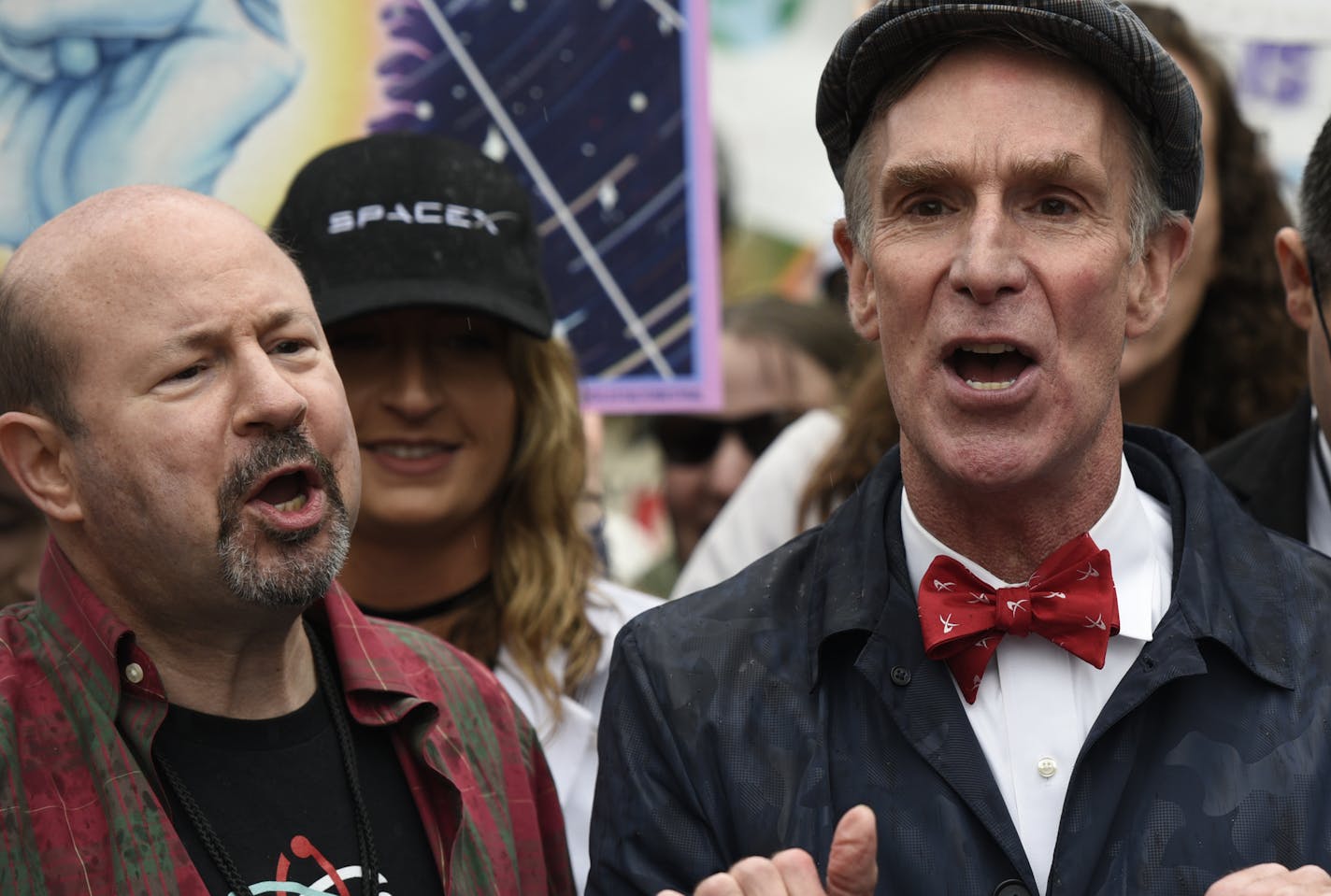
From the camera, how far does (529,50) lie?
4.71 metres

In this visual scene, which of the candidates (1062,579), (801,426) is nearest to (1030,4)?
(1062,579)

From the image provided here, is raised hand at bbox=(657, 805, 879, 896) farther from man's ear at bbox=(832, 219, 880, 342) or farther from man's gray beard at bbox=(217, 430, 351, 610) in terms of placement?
man's ear at bbox=(832, 219, 880, 342)

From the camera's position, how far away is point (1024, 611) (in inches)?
112

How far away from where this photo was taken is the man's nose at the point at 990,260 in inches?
111

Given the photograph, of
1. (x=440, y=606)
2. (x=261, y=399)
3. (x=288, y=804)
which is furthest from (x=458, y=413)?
(x=288, y=804)

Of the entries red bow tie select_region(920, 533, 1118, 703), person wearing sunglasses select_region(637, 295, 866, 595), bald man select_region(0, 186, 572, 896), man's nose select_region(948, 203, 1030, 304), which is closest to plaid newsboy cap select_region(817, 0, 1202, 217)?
man's nose select_region(948, 203, 1030, 304)

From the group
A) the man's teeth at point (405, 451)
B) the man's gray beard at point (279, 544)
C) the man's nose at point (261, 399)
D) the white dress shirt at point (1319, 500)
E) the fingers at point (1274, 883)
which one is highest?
the man's nose at point (261, 399)

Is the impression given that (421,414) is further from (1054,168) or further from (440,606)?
(1054,168)

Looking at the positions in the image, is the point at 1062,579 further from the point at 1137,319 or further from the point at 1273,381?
the point at 1273,381

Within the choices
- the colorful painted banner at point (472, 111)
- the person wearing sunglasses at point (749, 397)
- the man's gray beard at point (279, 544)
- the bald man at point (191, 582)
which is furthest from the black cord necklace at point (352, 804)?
the person wearing sunglasses at point (749, 397)

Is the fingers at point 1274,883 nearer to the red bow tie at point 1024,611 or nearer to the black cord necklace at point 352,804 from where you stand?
the red bow tie at point 1024,611

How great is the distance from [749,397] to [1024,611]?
150 inches

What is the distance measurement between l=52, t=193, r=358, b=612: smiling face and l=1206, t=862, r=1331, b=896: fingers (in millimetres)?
1470

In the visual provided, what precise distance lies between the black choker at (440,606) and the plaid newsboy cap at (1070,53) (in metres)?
1.71
